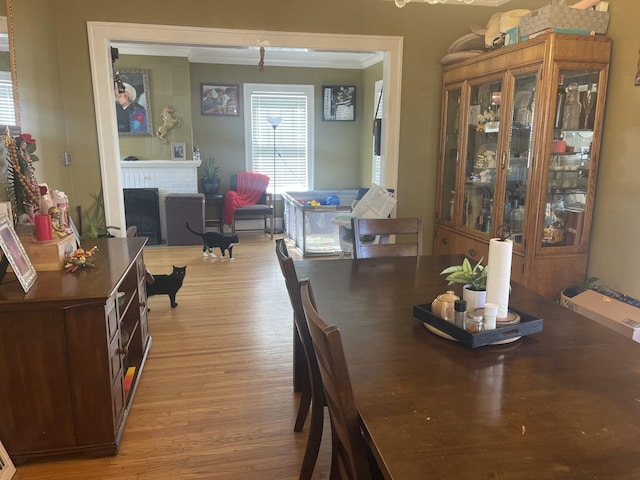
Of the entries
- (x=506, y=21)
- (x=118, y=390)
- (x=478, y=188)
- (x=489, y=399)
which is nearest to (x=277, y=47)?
(x=506, y=21)

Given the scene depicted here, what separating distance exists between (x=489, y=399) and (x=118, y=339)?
1.71 m

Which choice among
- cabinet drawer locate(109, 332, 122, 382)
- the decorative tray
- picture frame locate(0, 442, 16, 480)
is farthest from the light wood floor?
the decorative tray

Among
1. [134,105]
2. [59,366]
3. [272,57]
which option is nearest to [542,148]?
[59,366]

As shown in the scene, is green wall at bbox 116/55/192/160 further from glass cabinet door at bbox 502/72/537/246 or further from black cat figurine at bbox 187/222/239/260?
glass cabinet door at bbox 502/72/537/246

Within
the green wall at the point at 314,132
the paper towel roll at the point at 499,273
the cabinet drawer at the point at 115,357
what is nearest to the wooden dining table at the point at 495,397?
the paper towel roll at the point at 499,273

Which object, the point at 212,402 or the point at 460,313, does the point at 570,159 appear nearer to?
the point at 460,313

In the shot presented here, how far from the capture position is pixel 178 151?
22.6 feet

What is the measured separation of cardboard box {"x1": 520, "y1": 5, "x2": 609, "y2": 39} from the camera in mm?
2838

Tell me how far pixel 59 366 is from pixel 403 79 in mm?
3390

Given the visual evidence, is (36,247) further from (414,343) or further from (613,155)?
(613,155)

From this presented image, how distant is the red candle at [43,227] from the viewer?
218 centimetres

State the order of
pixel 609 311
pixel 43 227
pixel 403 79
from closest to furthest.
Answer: pixel 43 227, pixel 609 311, pixel 403 79

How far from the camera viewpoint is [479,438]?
40.5 inches

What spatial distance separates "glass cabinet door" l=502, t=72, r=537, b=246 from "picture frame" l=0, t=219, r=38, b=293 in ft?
9.28
